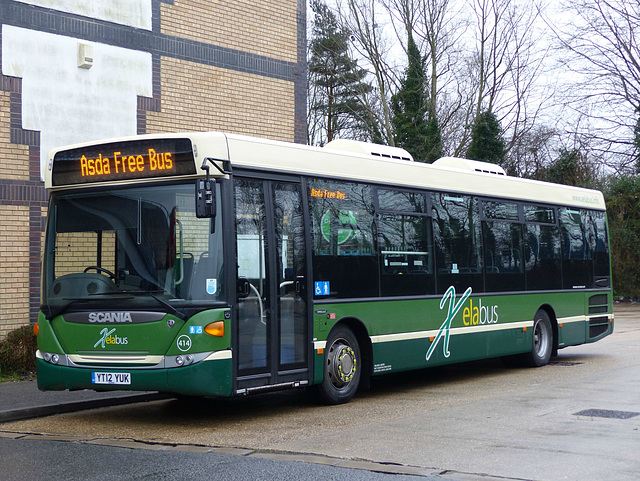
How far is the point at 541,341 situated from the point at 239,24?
316 inches

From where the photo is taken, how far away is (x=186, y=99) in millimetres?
15945

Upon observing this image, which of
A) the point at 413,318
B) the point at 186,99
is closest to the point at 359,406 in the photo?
the point at 413,318

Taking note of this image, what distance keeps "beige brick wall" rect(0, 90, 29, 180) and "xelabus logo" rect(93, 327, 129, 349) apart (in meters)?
5.01

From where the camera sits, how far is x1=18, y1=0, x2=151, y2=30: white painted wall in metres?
14.2

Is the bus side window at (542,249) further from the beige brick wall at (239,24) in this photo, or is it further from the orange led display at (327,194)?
the beige brick wall at (239,24)

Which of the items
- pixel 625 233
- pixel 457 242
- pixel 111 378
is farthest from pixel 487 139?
pixel 111 378

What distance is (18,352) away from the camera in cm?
1302

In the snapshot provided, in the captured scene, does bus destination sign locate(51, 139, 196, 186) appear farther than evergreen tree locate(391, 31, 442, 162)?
No

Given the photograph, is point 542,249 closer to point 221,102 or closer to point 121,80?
point 221,102

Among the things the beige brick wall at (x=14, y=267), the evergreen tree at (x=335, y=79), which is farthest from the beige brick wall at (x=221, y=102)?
the evergreen tree at (x=335, y=79)

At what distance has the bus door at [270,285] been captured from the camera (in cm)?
946

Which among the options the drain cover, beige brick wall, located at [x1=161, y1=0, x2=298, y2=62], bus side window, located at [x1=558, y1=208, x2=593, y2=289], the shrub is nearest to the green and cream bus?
the drain cover

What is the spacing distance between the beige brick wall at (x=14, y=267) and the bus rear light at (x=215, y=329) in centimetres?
551

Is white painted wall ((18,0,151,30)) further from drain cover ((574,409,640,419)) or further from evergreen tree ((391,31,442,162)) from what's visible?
evergreen tree ((391,31,442,162))
